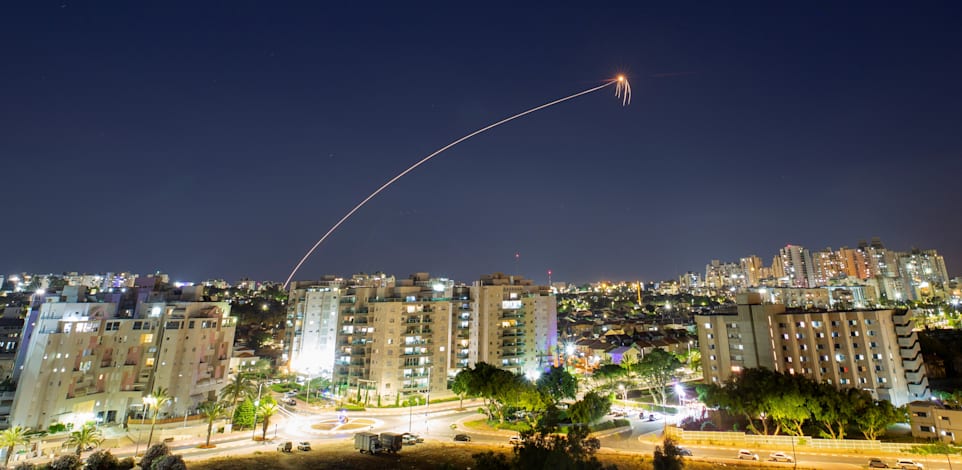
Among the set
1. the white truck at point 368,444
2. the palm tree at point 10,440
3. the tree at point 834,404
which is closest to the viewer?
Result: the palm tree at point 10,440

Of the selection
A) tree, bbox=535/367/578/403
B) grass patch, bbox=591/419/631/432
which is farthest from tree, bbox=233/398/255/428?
grass patch, bbox=591/419/631/432

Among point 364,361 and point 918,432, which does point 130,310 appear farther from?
point 918,432

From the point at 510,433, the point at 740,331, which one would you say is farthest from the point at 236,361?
the point at 740,331

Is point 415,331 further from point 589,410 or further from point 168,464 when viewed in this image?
point 168,464

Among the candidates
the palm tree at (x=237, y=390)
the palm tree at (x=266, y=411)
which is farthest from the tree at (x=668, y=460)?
the palm tree at (x=237, y=390)

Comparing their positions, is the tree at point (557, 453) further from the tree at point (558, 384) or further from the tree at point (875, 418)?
the tree at point (558, 384)
